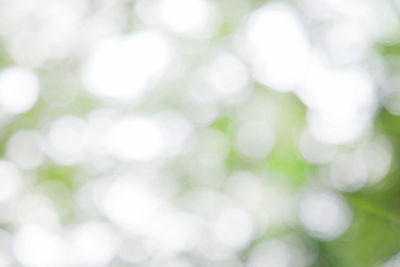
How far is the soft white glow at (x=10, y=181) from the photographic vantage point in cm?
176

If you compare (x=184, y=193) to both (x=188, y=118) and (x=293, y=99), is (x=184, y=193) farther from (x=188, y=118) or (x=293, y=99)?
(x=293, y=99)

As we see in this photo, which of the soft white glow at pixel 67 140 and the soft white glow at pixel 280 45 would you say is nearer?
the soft white glow at pixel 280 45

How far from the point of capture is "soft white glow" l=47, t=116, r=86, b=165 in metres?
1.89

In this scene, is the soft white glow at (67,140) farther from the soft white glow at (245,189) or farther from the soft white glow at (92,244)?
the soft white glow at (245,189)

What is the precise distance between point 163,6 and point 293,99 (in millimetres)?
962

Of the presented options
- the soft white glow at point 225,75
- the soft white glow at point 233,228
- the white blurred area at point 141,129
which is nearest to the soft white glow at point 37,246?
the white blurred area at point 141,129

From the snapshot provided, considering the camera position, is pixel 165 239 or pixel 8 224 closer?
pixel 8 224

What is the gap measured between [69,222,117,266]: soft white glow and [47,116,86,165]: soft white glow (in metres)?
0.31

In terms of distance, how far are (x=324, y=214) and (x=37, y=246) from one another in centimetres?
137

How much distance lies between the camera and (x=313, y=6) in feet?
3.52

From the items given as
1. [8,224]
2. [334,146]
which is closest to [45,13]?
[8,224]

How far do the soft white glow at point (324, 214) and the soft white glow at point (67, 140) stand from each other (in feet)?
4.50

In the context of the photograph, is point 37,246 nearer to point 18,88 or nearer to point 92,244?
point 92,244

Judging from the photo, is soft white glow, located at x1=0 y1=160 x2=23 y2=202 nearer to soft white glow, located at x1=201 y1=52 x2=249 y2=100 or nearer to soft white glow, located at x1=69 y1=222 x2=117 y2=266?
soft white glow, located at x1=69 y1=222 x2=117 y2=266
